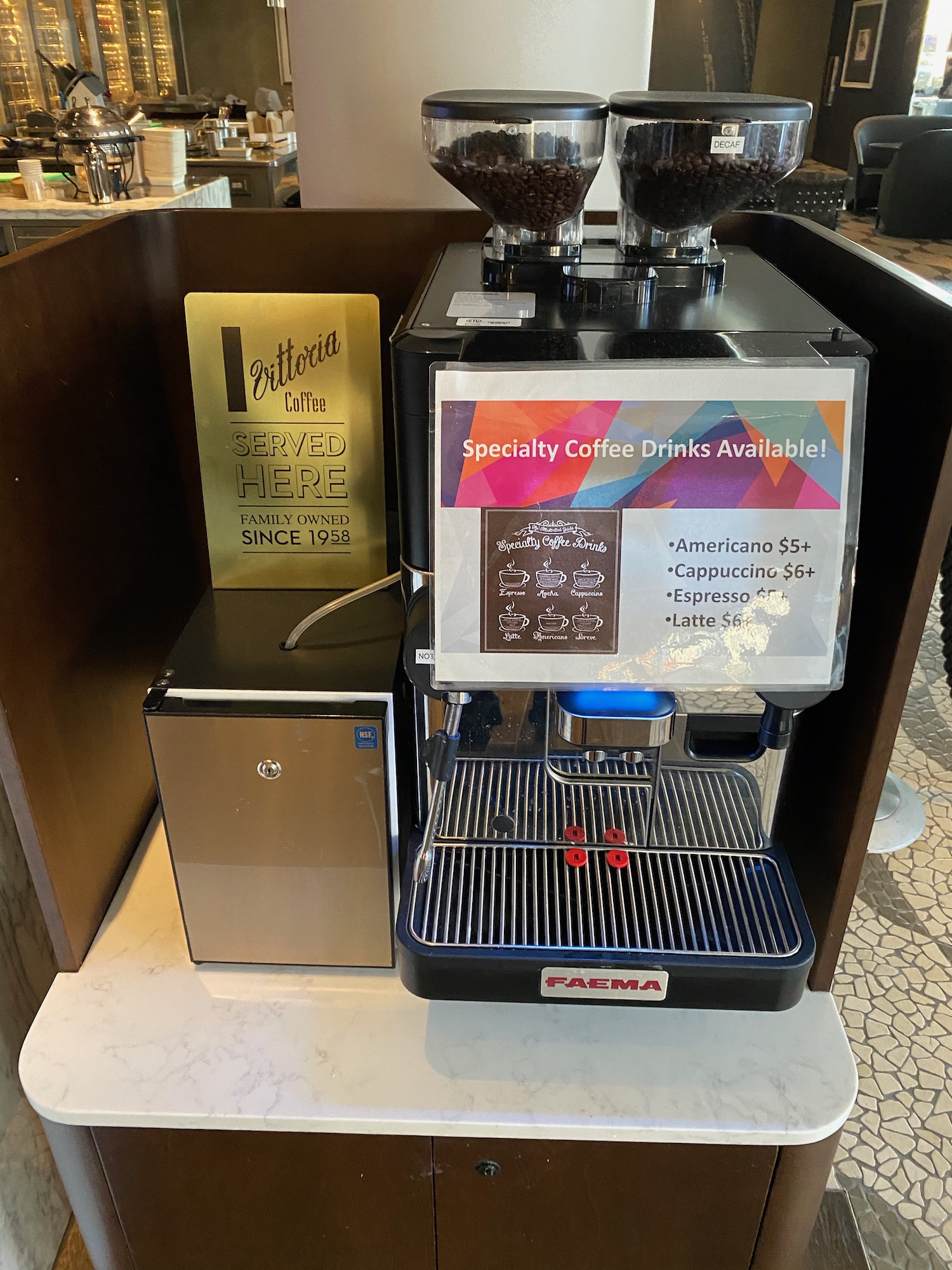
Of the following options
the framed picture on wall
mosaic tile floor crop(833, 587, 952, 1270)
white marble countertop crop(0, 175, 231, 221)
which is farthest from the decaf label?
the framed picture on wall

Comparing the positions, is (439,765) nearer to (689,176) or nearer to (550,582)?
(550,582)

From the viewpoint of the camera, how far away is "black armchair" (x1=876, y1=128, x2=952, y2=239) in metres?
4.88

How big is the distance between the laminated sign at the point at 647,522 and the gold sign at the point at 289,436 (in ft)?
1.11

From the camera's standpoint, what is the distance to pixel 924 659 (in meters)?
2.05

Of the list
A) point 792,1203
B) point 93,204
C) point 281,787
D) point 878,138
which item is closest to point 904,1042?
point 792,1203

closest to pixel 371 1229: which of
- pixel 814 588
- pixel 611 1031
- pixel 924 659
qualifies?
pixel 611 1031

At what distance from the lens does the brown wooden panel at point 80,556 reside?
28.1 inches

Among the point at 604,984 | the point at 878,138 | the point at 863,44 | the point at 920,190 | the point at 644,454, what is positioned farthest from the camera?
the point at 863,44

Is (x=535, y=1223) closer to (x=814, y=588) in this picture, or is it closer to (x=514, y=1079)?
(x=514, y=1079)

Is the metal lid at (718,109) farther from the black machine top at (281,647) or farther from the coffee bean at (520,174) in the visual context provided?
the black machine top at (281,647)

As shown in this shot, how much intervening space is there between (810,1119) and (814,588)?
43cm

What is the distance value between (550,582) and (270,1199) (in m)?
0.61

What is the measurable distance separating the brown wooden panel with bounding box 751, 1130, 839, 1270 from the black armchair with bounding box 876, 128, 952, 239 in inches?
212

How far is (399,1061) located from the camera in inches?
31.0
